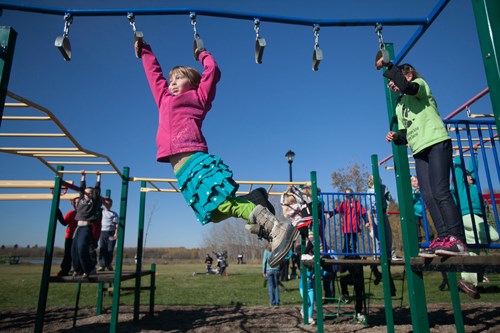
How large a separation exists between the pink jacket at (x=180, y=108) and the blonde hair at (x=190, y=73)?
11 centimetres

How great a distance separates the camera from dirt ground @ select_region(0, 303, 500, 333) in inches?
195

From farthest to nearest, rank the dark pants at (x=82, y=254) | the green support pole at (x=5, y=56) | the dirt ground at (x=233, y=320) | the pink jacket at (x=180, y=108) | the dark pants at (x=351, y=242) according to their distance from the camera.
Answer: the dark pants at (x=351, y=242) < the dirt ground at (x=233, y=320) < the dark pants at (x=82, y=254) < the pink jacket at (x=180, y=108) < the green support pole at (x=5, y=56)

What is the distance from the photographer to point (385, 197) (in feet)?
18.0

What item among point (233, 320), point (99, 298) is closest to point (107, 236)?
point (99, 298)

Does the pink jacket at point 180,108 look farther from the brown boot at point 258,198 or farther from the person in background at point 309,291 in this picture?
the person in background at point 309,291

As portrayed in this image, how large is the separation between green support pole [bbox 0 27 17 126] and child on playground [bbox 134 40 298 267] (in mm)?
941

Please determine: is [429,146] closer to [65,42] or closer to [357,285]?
[65,42]

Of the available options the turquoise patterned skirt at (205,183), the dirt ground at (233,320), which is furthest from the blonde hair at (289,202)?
the turquoise patterned skirt at (205,183)

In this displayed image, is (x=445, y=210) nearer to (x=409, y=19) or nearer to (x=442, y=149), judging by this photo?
(x=442, y=149)

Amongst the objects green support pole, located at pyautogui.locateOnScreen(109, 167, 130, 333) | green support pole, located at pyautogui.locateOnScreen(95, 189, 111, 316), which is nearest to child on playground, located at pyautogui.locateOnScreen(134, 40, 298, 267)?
green support pole, located at pyautogui.locateOnScreen(109, 167, 130, 333)

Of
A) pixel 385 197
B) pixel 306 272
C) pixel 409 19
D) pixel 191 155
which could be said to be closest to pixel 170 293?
pixel 306 272

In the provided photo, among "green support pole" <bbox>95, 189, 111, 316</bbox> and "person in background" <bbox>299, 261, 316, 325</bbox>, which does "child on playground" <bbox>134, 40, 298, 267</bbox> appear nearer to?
"person in background" <bbox>299, 261, 316, 325</bbox>

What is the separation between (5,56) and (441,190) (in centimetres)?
305

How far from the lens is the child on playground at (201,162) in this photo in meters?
2.23
